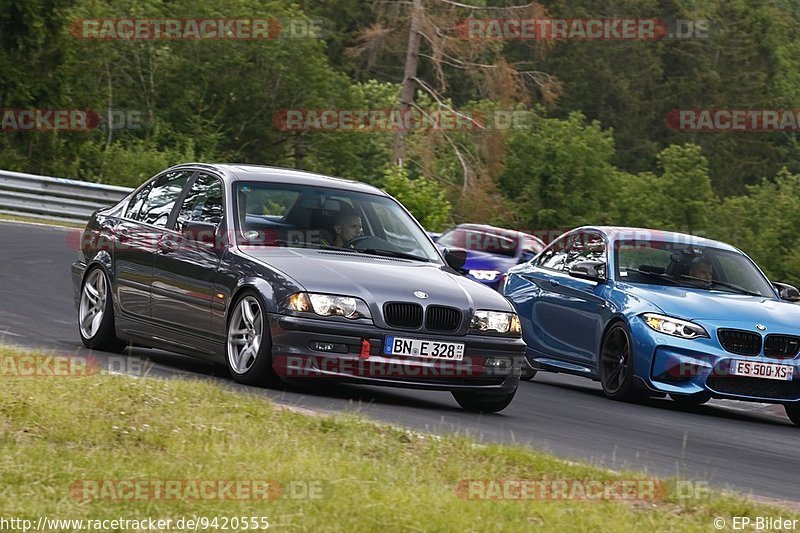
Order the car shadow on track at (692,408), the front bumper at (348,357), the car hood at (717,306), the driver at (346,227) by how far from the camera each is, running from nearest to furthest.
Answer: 1. the front bumper at (348,357)
2. the driver at (346,227)
3. the car hood at (717,306)
4. the car shadow on track at (692,408)

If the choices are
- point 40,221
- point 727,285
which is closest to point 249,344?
point 727,285

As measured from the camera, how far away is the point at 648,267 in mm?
13539

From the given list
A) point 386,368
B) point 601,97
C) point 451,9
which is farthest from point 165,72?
point 386,368

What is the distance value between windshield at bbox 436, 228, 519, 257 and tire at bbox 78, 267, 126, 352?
11946 mm

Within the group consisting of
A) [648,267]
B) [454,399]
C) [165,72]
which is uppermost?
[165,72]

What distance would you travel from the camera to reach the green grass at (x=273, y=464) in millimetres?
5742

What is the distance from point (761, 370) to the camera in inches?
480

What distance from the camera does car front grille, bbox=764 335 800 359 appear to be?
12.3 m

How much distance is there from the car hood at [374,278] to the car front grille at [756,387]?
2370 millimetres

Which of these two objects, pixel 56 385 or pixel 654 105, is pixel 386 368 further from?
pixel 654 105

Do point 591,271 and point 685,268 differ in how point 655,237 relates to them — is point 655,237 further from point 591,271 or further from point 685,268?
point 591,271

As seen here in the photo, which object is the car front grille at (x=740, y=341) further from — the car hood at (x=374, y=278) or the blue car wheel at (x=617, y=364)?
the car hood at (x=374, y=278)

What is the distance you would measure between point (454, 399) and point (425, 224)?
2137 centimetres
